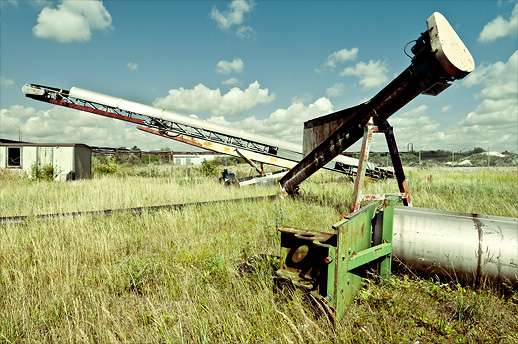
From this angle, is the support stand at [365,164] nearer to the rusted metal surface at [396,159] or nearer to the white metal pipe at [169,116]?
the rusted metal surface at [396,159]

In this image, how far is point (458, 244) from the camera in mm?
2607

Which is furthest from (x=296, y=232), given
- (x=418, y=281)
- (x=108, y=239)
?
(x=108, y=239)

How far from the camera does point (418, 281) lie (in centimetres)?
269

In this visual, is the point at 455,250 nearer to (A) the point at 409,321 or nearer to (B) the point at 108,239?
(A) the point at 409,321

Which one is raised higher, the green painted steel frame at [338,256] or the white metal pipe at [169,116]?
the white metal pipe at [169,116]

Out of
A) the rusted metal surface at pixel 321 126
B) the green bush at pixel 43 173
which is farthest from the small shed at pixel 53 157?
the rusted metal surface at pixel 321 126

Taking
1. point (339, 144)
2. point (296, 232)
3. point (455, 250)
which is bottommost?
point (455, 250)

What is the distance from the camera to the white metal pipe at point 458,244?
8.12 feet

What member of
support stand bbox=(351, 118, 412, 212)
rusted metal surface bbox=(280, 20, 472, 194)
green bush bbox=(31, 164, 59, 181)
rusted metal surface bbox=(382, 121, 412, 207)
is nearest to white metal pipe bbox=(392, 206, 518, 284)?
support stand bbox=(351, 118, 412, 212)

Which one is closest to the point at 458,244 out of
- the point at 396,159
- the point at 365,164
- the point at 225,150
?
the point at 365,164

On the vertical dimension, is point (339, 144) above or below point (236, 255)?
above

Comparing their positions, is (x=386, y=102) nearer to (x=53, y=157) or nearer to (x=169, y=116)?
(x=169, y=116)

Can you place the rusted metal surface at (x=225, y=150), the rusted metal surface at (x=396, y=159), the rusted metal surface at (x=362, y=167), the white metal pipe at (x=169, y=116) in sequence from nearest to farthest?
1. the rusted metal surface at (x=362, y=167)
2. the rusted metal surface at (x=396, y=159)
3. the white metal pipe at (x=169, y=116)
4. the rusted metal surface at (x=225, y=150)

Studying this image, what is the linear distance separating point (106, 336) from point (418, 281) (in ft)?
9.31
